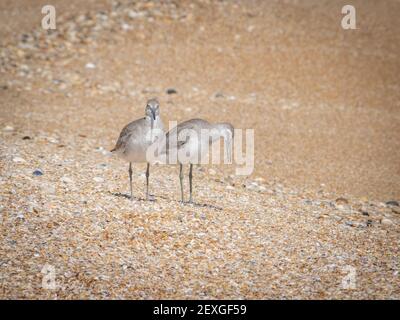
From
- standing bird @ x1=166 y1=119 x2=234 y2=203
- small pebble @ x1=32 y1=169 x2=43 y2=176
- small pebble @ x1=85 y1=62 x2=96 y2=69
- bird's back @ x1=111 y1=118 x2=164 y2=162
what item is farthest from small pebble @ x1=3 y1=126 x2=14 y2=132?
standing bird @ x1=166 y1=119 x2=234 y2=203

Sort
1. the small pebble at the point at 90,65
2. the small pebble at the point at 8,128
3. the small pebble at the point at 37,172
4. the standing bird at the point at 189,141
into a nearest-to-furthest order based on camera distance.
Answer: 1. the standing bird at the point at 189,141
2. the small pebble at the point at 37,172
3. the small pebble at the point at 8,128
4. the small pebble at the point at 90,65

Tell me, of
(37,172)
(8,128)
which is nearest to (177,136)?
(37,172)

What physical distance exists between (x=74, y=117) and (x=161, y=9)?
6.16 meters

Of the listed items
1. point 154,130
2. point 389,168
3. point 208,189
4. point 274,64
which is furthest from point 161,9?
point 154,130

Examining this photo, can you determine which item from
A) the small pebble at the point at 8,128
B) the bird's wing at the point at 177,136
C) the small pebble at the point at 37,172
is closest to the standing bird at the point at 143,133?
the bird's wing at the point at 177,136

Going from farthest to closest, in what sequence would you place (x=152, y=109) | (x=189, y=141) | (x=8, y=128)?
(x=8, y=128)
(x=189, y=141)
(x=152, y=109)

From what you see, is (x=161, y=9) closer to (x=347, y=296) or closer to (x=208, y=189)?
(x=208, y=189)

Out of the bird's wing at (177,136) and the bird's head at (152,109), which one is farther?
the bird's wing at (177,136)

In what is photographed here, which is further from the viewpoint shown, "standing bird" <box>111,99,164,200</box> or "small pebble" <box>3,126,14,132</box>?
"small pebble" <box>3,126,14,132</box>

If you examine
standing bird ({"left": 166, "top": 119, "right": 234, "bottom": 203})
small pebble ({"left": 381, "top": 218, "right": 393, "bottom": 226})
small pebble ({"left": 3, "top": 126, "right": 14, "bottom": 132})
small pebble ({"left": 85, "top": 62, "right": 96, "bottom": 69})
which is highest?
small pebble ({"left": 85, "top": 62, "right": 96, "bottom": 69})

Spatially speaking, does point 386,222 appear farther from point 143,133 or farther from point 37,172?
point 37,172

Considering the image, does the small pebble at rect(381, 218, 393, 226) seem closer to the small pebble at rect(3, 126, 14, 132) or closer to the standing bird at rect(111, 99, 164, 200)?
the standing bird at rect(111, 99, 164, 200)

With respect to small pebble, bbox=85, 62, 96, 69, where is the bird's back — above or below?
below

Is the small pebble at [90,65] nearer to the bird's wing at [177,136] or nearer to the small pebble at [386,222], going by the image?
the bird's wing at [177,136]
